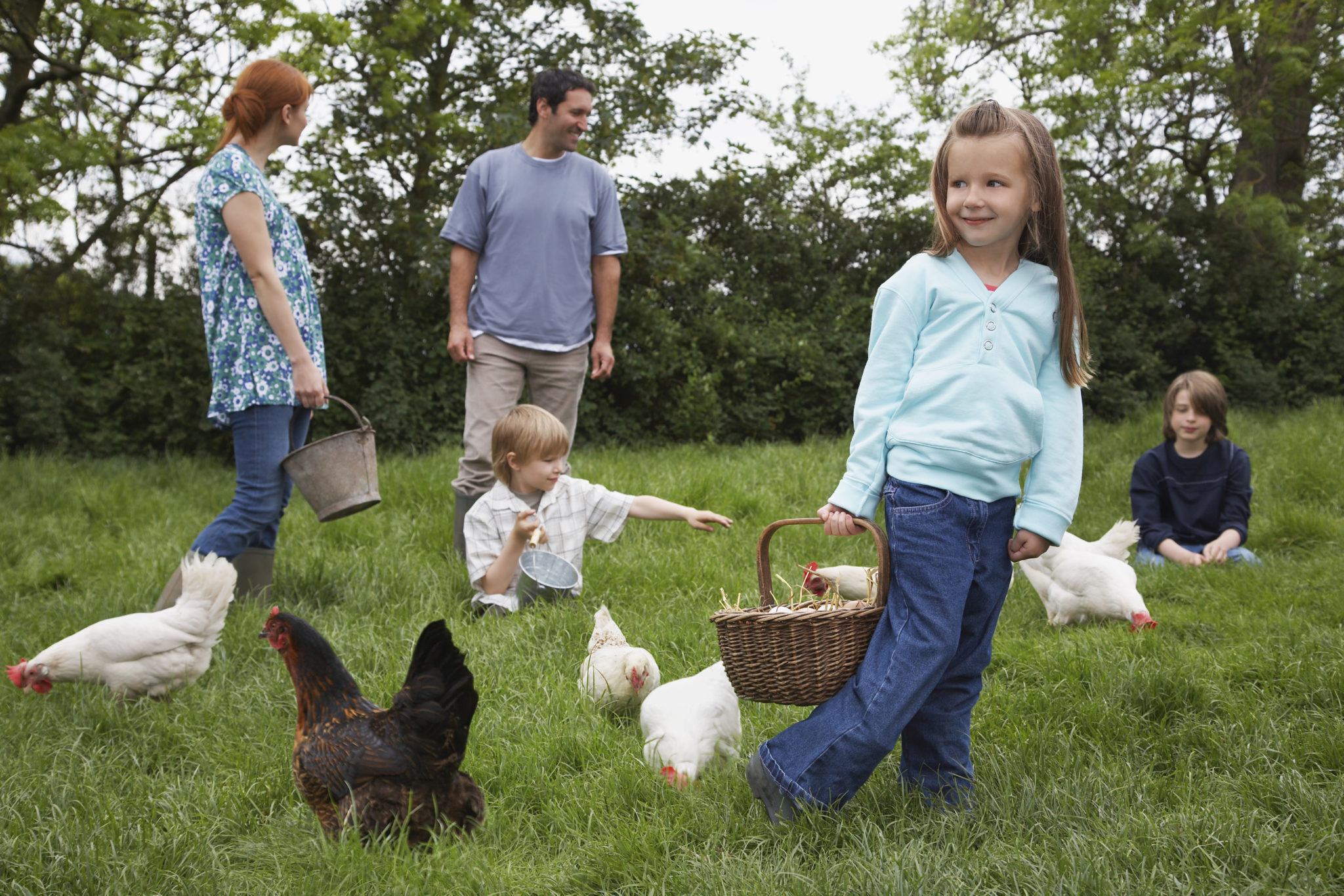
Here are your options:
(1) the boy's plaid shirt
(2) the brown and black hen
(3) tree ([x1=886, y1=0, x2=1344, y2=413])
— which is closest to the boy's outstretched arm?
(1) the boy's plaid shirt

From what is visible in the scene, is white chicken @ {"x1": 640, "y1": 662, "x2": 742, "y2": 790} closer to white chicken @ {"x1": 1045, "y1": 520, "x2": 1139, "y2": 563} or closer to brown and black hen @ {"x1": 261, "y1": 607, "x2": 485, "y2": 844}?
brown and black hen @ {"x1": 261, "y1": 607, "x2": 485, "y2": 844}

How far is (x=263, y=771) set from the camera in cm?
325

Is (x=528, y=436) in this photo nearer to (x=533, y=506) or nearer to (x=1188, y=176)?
(x=533, y=506)

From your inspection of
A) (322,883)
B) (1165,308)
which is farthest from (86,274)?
(1165,308)

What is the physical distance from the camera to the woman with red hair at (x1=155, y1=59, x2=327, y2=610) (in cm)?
439

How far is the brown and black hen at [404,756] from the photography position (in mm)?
2693

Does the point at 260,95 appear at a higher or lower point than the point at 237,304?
higher

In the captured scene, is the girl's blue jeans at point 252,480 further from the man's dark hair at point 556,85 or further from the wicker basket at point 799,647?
the wicker basket at point 799,647

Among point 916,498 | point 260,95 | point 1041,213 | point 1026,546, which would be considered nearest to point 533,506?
point 260,95

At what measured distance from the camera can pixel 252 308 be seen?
179 inches

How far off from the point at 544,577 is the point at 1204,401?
13.4 feet

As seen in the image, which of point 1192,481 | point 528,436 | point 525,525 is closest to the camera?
point 525,525

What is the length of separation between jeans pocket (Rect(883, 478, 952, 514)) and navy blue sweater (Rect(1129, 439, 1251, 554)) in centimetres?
411

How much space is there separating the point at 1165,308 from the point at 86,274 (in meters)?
11.1
